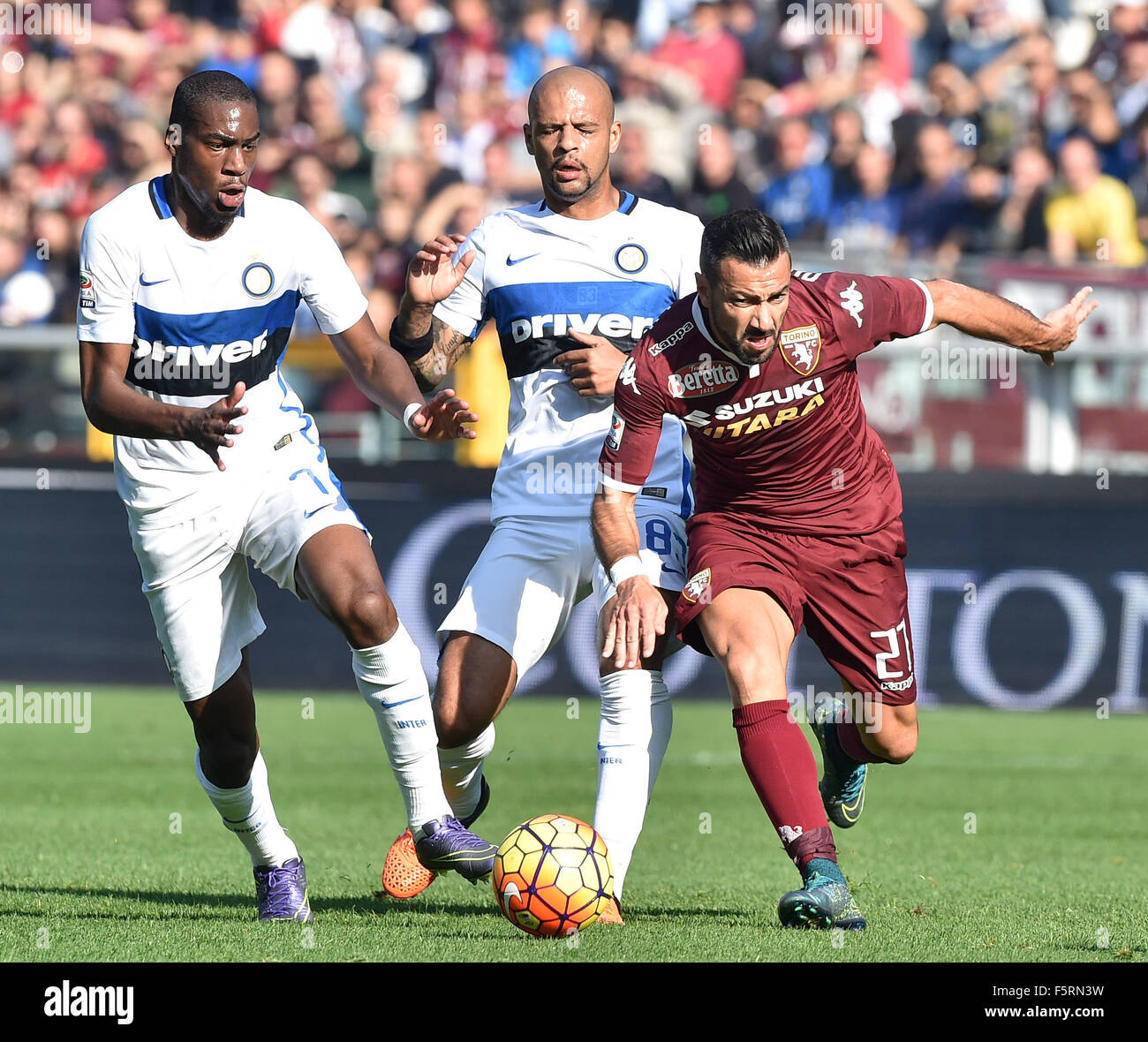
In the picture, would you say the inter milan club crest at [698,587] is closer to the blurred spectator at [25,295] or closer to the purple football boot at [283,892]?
the purple football boot at [283,892]

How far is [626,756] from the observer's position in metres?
6.09

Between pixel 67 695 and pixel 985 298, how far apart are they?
8.86 meters

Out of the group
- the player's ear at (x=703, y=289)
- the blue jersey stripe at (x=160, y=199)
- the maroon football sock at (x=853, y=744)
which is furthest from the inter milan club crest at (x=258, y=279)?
the maroon football sock at (x=853, y=744)

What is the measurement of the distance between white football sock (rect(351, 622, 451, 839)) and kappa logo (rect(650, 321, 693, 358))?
1.27 metres

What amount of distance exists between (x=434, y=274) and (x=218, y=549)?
128 centimetres

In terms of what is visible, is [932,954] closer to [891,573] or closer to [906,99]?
[891,573]

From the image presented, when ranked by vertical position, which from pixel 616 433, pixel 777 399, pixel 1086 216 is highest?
pixel 1086 216

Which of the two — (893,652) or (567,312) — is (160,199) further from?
(893,652)

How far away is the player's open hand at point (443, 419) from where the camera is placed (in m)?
5.89

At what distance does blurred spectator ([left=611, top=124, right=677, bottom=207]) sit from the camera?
41.7 ft

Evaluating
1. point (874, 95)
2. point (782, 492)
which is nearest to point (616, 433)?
point (782, 492)

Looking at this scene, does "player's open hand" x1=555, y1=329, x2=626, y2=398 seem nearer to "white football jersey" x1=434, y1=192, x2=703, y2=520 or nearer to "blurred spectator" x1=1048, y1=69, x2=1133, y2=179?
"white football jersey" x1=434, y1=192, x2=703, y2=520

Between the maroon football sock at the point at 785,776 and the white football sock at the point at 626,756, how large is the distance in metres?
0.55

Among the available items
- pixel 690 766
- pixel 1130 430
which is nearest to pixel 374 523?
pixel 690 766
